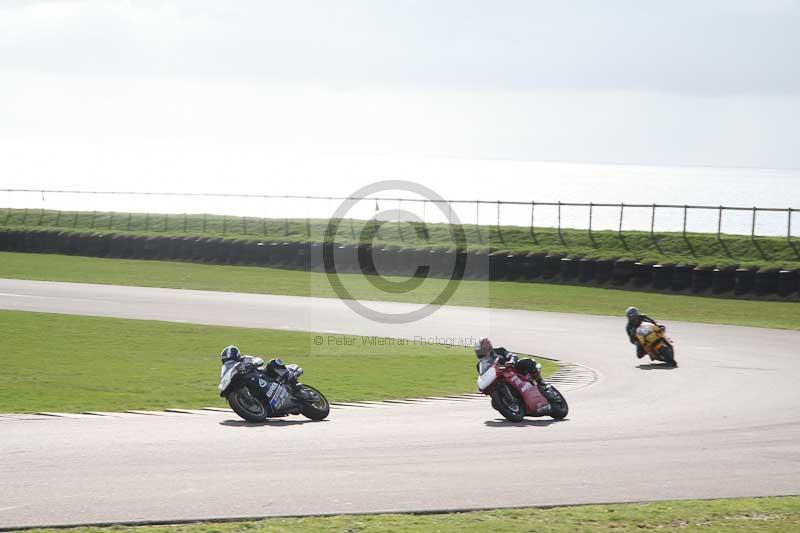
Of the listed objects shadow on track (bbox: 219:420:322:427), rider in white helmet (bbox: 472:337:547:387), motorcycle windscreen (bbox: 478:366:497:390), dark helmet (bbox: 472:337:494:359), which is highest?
dark helmet (bbox: 472:337:494:359)

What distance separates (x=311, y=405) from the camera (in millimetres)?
16641

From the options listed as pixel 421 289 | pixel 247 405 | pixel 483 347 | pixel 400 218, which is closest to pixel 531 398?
pixel 483 347

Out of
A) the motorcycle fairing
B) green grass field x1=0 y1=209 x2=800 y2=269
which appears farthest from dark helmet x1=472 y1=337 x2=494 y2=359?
green grass field x1=0 y1=209 x2=800 y2=269

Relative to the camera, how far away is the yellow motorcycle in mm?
24594

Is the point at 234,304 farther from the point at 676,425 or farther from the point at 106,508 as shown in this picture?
the point at 106,508

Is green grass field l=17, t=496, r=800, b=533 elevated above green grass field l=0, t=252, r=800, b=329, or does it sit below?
below

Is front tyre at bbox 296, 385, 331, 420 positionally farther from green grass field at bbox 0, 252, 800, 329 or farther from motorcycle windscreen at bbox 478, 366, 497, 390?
green grass field at bbox 0, 252, 800, 329

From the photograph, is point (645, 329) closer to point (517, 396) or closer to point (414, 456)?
point (517, 396)

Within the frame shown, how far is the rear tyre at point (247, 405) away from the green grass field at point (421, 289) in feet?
70.9

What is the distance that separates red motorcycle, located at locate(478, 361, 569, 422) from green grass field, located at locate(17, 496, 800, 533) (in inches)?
213

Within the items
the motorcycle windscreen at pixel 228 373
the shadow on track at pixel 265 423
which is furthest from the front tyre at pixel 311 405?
the motorcycle windscreen at pixel 228 373

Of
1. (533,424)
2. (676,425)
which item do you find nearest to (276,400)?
(533,424)

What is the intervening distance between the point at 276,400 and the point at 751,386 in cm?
942

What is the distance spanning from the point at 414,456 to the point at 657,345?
479 inches
